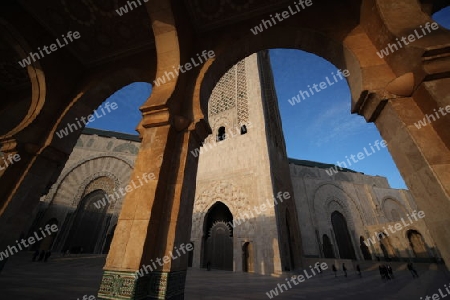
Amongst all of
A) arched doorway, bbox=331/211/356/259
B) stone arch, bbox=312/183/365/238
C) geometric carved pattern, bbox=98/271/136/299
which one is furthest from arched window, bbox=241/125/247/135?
arched doorway, bbox=331/211/356/259

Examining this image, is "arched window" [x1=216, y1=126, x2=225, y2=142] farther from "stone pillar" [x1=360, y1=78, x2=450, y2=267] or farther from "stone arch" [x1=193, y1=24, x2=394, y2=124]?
"stone pillar" [x1=360, y1=78, x2=450, y2=267]

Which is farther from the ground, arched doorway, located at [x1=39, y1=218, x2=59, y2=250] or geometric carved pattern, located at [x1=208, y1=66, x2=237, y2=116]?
geometric carved pattern, located at [x1=208, y1=66, x2=237, y2=116]

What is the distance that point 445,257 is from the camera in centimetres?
168

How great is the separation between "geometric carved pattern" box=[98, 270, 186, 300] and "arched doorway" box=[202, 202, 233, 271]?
893cm

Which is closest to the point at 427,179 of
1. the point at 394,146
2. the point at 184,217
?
the point at 394,146

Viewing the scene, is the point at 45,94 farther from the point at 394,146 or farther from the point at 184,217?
the point at 394,146

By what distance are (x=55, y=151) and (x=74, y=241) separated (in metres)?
13.6

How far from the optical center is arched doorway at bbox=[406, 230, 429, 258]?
45.1 feet

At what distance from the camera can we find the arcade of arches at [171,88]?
1.95 m

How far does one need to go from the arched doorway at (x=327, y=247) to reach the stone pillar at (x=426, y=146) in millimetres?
16305

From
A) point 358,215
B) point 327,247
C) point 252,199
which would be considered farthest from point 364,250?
→ point 252,199

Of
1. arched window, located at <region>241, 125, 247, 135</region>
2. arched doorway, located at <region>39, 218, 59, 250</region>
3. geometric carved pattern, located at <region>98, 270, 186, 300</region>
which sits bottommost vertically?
geometric carved pattern, located at <region>98, 270, 186, 300</region>

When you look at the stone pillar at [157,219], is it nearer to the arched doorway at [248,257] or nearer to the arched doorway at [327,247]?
the arched doorway at [248,257]

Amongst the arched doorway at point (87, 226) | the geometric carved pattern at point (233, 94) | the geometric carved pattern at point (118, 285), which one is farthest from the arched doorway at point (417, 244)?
the arched doorway at point (87, 226)
